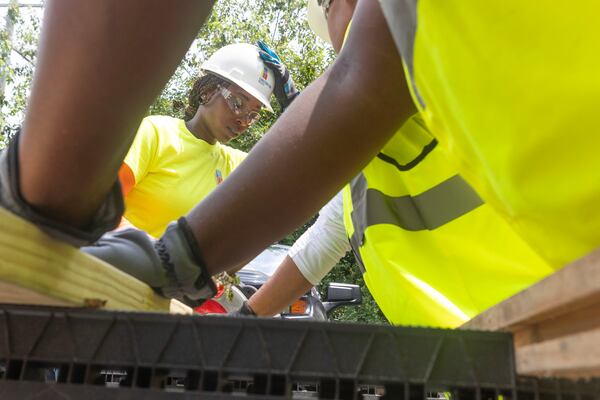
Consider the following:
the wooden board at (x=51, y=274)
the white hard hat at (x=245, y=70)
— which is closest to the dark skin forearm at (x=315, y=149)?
the wooden board at (x=51, y=274)

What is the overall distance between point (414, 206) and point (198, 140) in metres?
2.13

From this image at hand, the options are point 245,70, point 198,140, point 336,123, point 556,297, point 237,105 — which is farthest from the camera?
point 245,70

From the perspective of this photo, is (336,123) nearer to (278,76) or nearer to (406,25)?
(406,25)

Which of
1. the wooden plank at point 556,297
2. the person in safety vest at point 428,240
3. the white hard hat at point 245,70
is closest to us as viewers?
Result: the wooden plank at point 556,297

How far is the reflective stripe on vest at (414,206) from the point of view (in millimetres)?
1317

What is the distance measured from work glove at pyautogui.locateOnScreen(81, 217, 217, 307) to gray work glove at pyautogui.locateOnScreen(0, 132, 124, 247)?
0.10m

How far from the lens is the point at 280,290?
261 cm

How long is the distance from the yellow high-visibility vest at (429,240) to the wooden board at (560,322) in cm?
29

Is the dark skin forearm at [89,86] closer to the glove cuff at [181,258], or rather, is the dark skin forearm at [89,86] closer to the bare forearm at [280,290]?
the glove cuff at [181,258]

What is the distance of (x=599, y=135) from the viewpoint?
62 centimetres

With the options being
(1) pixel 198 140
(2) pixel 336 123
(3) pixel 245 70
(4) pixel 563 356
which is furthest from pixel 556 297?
(3) pixel 245 70

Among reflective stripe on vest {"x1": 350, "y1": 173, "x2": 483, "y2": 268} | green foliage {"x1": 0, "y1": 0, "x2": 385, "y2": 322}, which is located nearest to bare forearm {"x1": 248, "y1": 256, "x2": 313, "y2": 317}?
reflective stripe on vest {"x1": 350, "y1": 173, "x2": 483, "y2": 268}

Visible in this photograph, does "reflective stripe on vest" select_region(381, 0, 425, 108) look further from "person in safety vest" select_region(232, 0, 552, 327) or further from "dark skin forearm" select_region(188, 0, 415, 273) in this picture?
"person in safety vest" select_region(232, 0, 552, 327)

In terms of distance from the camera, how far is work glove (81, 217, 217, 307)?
1.04 metres
